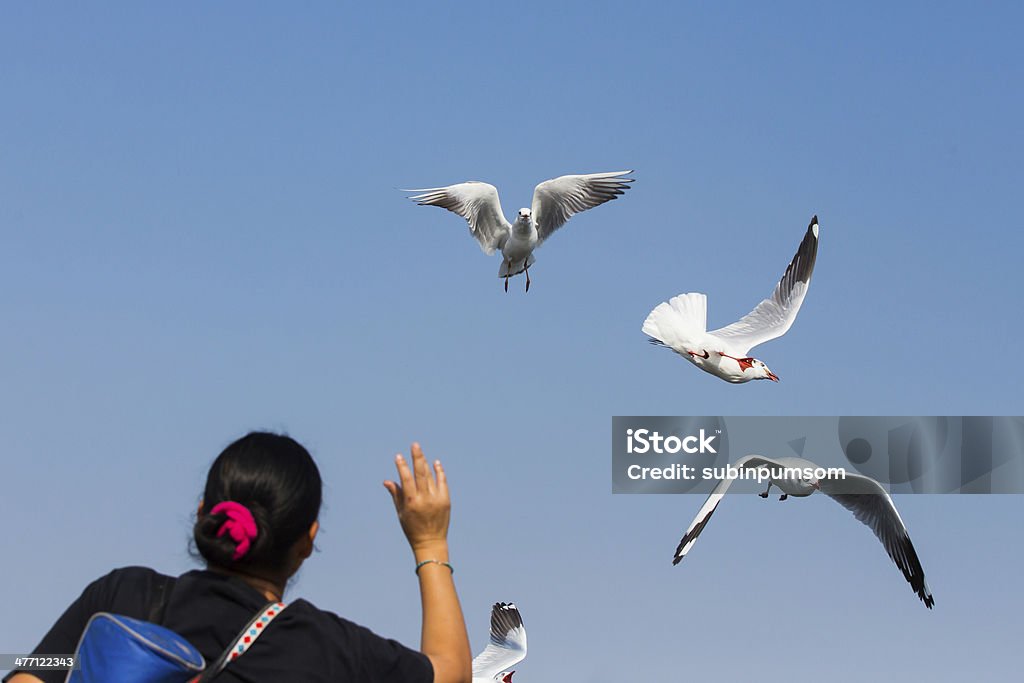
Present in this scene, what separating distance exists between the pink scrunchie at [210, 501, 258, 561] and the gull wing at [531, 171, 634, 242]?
1287cm

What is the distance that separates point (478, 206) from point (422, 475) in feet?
41.7

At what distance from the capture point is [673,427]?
52.7ft

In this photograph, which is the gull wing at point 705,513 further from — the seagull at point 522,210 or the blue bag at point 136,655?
the blue bag at point 136,655

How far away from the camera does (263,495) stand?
2297mm

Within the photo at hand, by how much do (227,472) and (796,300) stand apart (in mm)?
11399

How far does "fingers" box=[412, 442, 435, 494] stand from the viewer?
2.47 m

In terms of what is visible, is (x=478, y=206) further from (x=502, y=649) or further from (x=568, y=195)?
(x=502, y=649)

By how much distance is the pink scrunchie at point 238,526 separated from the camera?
225 cm

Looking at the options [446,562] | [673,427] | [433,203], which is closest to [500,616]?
[673,427]

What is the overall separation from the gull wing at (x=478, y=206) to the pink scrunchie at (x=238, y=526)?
42.0ft

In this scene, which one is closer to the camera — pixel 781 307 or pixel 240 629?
pixel 240 629

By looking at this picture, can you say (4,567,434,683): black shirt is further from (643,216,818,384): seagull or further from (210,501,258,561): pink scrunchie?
(643,216,818,384): seagull

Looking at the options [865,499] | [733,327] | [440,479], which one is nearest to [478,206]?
[733,327]

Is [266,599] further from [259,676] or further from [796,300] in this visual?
[796,300]
